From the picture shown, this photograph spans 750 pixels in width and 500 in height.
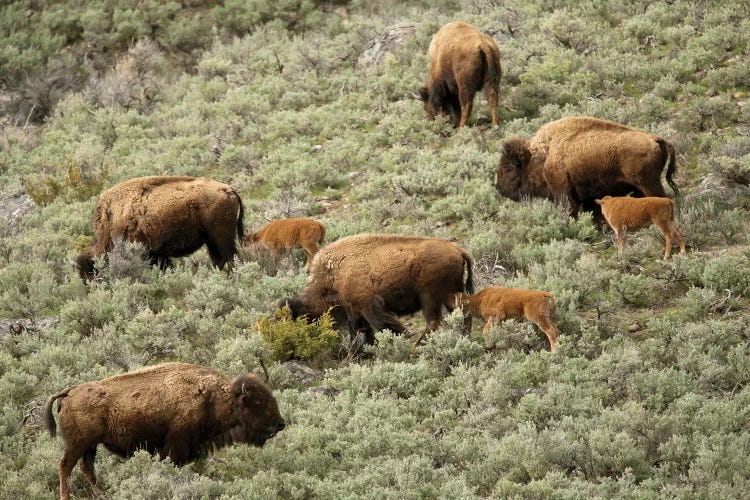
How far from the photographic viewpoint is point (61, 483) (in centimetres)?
744

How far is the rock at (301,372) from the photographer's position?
9352mm

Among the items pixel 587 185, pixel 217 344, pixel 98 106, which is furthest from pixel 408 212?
pixel 98 106

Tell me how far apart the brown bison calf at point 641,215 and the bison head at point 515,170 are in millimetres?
1769

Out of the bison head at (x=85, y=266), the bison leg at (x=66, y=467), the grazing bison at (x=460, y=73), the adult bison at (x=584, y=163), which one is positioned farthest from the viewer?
the grazing bison at (x=460, y=73)

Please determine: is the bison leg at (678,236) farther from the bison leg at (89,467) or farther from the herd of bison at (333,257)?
the bison leg at (89,467)

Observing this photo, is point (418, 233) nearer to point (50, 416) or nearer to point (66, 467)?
point (50, 416)

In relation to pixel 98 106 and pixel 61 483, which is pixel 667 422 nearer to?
pixel 61 483

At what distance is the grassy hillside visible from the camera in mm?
7582

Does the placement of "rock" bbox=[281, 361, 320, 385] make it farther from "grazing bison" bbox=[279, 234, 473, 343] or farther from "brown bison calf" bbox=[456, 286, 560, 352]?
"brown bison calf" bbox=[456, 286, 560, 352]

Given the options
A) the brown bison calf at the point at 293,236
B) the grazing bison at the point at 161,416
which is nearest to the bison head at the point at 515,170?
the brown bison calf at the point at 293,236

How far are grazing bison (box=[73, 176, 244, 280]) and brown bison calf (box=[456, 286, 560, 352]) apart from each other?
3.49 metres

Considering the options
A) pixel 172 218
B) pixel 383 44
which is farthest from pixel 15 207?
pixel 383 44

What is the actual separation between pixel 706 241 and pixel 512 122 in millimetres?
4974

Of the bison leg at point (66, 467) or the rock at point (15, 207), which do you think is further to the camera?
the rock at point (15, 207)
